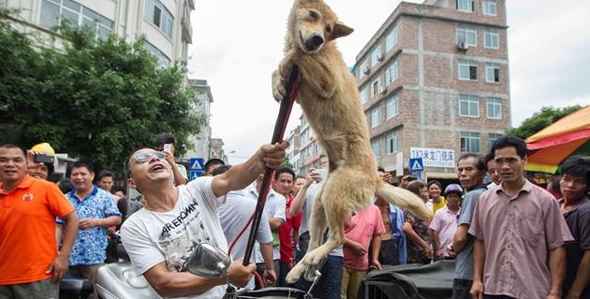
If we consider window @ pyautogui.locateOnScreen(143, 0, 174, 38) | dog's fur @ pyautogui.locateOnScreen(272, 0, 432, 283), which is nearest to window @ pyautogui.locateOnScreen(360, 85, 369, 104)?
window @ pyautogui.locateOnScreen(143, 0, 174, 38)

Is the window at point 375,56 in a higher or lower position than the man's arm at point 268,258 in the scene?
higher

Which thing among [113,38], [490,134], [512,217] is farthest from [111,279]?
[490,134]

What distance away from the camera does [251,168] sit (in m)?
2.07

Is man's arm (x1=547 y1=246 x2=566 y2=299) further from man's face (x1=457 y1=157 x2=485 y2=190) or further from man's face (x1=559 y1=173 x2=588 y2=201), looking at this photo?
man's face (x1=457 y1=157 x2=485 y2=190)

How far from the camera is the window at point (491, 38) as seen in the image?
1037 inches

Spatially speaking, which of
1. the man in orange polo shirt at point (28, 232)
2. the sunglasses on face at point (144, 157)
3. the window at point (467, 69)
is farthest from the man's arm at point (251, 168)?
the window at point (467, 69)

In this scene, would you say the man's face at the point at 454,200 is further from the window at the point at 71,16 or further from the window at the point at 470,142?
the window at the point at 470,142

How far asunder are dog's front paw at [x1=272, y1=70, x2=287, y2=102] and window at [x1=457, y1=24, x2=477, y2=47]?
88.5 feet

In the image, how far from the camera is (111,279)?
308 cm

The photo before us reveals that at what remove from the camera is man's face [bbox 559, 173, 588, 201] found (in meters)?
3.01

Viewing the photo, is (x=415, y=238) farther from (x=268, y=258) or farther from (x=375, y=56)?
(x=375, y=56)

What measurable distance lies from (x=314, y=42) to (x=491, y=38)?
28.7 m

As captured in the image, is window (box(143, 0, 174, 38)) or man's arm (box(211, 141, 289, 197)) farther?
window (box(143, 0, 174, 38))

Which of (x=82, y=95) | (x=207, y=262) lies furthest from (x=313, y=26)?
(x=82, y=95)
